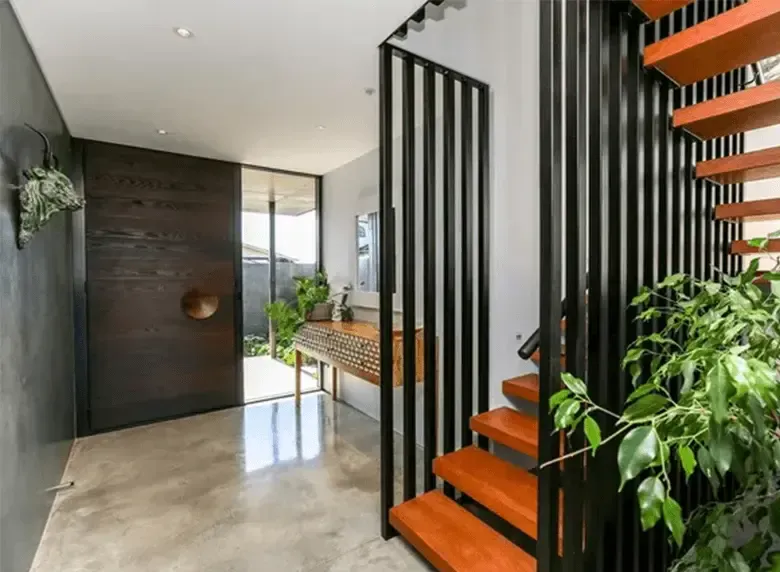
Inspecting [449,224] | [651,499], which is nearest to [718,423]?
[651,499]

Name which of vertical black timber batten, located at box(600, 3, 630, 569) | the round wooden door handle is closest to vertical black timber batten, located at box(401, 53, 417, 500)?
vertical black timber batten, located at box(600, 3, 630, 569)

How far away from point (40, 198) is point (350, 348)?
213 cm

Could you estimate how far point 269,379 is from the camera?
195 inches

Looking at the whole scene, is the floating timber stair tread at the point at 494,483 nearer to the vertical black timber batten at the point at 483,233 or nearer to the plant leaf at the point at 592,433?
the vertical black timber batten at the point at 483,233

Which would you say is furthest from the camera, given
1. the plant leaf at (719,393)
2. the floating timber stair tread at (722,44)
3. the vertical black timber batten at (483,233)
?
the vertical black timber batten at (483,233)

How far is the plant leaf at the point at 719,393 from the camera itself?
2.05 ft

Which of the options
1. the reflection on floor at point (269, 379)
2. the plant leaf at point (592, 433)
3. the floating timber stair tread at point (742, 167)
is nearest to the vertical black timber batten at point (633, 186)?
the floating timber stair tread at point (742, 167)

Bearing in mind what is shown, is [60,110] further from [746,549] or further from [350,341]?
[746,549]

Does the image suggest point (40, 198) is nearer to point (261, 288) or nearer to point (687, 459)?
point (687, 459)

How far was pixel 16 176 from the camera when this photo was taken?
1.90m

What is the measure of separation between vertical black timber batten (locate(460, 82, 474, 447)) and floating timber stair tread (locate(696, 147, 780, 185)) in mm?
1126

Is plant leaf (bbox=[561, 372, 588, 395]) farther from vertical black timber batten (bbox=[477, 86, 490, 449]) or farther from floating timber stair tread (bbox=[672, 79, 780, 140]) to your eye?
vertical black timber batten (bbox=[477, 86, 490, 449])

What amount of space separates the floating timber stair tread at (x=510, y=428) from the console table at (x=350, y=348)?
57 centimetres

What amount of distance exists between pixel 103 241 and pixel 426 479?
3.39 metres
